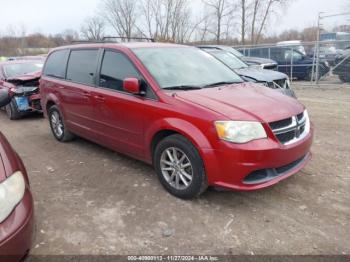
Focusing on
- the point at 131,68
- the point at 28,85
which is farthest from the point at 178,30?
the point at 131,68

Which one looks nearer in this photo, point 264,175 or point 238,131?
point 238,131

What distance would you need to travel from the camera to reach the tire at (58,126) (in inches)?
241

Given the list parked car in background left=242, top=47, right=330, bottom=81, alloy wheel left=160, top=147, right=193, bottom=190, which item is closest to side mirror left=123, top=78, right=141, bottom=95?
alloy wheel left=160, top=147, right=193, bottom=190

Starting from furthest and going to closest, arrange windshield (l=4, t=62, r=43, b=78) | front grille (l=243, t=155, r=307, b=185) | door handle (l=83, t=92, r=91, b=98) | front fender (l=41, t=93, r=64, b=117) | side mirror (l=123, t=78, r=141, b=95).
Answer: windshield (l=4, t=62, r=43, b=78), front fender (l=41, t=93, r=64, b=117), door handle (l=83, t=92, r=91, b=98), side mirror (l=123, t=78, r=141, b=95), front grille (l=243, t=155, r=307, b=185)

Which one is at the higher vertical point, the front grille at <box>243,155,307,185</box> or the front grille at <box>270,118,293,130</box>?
the front grille at <box>270,118,293,130</box>

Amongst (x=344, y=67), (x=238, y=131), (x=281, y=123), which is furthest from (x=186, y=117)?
(x=344, y=67)

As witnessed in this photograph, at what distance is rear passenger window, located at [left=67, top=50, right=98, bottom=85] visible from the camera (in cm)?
503

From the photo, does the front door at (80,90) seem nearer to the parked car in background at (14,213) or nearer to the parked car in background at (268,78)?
the parked car in background at (14,213)

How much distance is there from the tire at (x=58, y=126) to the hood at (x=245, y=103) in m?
3.01

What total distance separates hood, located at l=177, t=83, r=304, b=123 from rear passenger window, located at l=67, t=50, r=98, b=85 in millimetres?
1764

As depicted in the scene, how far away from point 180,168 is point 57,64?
3513mm

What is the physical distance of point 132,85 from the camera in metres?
3.99

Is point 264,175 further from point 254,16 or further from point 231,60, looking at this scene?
point 254,16

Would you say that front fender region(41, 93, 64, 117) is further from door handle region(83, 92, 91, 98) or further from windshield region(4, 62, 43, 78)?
windshield region(4, 62, 43, 78)
